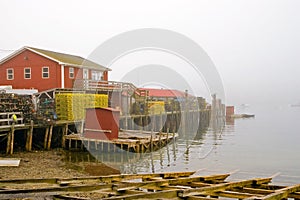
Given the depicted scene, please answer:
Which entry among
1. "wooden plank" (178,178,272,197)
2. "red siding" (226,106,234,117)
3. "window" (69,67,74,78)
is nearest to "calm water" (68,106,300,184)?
"wooden plank" (178,178,272,197)

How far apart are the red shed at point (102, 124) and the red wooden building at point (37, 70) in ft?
26.6

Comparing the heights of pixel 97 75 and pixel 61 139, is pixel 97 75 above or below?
above

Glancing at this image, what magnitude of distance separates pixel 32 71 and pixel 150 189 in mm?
25315

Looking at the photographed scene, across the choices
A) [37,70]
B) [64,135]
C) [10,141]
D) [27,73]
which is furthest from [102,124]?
[27,73]

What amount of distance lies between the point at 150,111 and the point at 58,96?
13.8 m

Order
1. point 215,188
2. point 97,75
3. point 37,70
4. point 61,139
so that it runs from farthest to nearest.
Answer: point 97,75
point 37,70
point 61,139
point 215,188

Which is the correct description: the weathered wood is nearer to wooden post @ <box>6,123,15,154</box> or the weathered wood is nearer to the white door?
wooden post @ <box>6,123,15,154</box>

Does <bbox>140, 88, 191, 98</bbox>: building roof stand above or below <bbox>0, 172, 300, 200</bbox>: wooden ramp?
above

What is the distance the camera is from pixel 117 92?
109ft

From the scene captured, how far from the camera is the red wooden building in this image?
29219 millimetres

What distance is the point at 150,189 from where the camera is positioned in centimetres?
707

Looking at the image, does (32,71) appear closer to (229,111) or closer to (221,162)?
(221,162)

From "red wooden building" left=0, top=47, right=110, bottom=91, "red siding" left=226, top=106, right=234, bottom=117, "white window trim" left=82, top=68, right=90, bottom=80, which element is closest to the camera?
"red wooden building" left=0, top=47, right=110, bottom=91

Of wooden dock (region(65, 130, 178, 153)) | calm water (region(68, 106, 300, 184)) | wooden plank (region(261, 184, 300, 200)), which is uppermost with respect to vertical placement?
wooden plank (region(261, 184, 300, 200))
